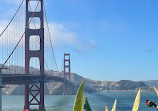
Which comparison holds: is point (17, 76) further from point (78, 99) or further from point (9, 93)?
point (9, 93)

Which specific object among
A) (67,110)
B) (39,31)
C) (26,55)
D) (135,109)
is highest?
(39,31)

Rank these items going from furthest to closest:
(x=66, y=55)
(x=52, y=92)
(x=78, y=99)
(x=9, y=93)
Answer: (x=9, y=93), (x=52, y=92), (x=66, y=55), (x=78, y=99)

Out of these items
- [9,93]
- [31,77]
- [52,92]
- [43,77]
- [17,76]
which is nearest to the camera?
[17,76]

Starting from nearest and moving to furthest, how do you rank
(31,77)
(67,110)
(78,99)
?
(78,99) → (31,77) → (67,110)

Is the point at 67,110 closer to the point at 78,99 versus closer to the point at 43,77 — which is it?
the point at 43,77

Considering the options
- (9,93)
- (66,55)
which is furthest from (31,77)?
(9,93)

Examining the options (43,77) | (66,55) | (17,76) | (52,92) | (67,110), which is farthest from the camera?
(52,92)

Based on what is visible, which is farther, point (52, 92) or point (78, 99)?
point (52, 92)

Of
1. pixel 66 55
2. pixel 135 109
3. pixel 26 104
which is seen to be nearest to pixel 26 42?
pixel 26 104

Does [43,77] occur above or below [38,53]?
below
